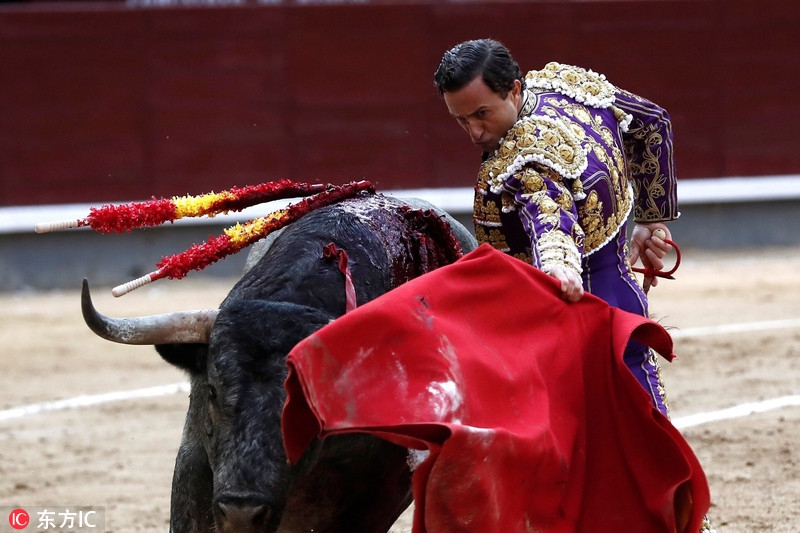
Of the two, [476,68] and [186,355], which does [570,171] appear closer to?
[476,68]

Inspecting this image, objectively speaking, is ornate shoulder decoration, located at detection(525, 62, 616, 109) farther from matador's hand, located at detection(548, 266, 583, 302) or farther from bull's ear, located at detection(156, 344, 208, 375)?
bull's ear, located at detection(156, 344, 208, 375)

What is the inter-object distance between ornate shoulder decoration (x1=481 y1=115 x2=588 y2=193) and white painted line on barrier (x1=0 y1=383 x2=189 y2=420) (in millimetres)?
3138

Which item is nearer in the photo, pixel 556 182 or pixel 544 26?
pixel 556 182

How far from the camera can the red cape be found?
195cm

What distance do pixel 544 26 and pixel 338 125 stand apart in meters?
1.70

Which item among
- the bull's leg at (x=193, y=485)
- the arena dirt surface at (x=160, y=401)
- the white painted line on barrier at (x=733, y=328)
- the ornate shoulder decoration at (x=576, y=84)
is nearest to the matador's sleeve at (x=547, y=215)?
the ornate shoulder decoration at (x=576, y=84)

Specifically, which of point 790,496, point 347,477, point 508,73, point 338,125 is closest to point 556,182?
point 508,73

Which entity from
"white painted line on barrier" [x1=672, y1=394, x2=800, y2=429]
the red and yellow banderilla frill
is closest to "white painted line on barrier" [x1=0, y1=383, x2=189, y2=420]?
"white painted line on barrier" [x1=672, y1=394, x2=800, y2=429]

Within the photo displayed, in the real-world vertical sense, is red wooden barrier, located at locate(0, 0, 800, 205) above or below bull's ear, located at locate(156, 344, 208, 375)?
below

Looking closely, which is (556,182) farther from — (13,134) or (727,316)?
(13,134)

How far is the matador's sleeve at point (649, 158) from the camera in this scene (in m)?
2.64

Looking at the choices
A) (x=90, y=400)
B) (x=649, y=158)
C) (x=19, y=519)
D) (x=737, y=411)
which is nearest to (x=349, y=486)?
(x=649, y=158)

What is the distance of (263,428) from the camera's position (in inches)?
84.8

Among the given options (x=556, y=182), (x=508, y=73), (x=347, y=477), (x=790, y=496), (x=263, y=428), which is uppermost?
(x=508, y=73)
